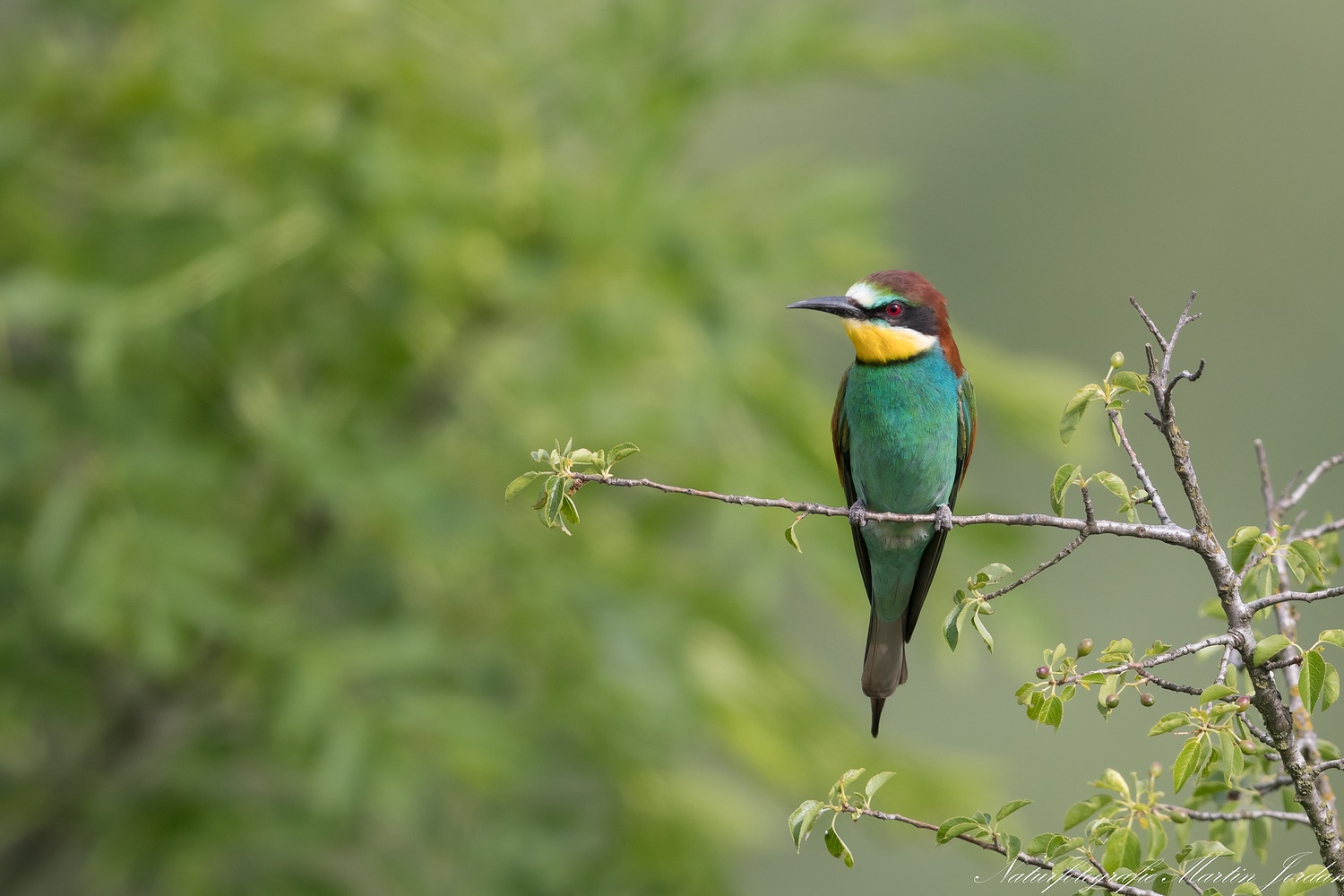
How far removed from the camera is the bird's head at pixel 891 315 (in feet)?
8.77

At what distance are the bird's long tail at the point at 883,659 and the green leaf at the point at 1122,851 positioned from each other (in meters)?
0.67

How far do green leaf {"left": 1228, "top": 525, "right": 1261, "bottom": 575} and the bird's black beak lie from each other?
1112 millimetres

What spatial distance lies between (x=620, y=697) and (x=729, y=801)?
55.0 inches

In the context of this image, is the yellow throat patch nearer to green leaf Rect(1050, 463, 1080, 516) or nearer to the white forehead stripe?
the white forehead stripe

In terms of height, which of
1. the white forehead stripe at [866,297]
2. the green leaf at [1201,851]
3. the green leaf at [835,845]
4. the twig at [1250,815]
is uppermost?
the white forehead stripe at [866,297]

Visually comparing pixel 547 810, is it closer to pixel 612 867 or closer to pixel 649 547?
pixel 612 867

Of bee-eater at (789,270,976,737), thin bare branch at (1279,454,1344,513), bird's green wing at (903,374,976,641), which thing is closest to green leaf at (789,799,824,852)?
thin bare branch at (1279,454,1344,513)

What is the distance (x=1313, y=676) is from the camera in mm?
1388

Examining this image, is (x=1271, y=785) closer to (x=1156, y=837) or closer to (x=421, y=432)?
(x=1156, y=837)

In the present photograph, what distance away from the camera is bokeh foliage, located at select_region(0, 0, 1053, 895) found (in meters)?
3.32

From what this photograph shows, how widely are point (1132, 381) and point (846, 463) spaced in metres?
1.39

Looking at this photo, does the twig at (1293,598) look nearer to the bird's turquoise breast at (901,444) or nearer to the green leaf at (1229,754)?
the green leaf at (1229,754)

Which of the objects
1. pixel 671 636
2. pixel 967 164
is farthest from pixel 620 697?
pixel 967 164

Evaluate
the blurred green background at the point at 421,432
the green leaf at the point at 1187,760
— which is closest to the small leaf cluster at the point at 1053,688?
the green leaf at the point at 1187,760
